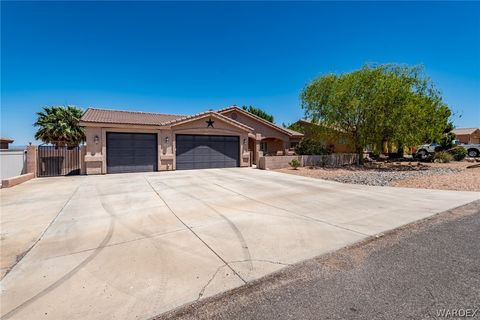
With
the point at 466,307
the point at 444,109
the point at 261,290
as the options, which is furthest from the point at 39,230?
the point at 444,109

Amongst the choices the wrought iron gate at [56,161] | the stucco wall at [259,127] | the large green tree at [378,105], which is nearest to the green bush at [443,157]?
the large green tree at [378,105]

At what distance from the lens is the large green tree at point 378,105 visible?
56.4 feet

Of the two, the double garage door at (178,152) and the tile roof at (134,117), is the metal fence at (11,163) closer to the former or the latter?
the tile roof at (134,117)

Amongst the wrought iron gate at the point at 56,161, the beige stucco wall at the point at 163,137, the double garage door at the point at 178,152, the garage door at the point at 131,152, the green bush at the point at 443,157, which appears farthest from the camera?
the green bush at the point at 443,157

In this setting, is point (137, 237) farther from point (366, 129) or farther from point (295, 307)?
point (366, 129)

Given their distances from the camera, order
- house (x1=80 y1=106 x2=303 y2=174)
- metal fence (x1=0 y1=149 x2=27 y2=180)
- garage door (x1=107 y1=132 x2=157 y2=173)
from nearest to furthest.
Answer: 1. metal fence (x1=0 y1=149 x2=27 y2=180)
2. house (x1=80 y1=106 x2=303 y2=174)
3. garage door (x1=107 y1=132 x2=157 y2=173)

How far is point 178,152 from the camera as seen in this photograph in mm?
17438

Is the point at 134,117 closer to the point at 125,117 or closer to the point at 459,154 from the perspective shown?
the point at 125,117

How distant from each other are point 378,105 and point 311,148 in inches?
238

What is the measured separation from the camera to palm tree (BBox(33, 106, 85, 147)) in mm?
24094

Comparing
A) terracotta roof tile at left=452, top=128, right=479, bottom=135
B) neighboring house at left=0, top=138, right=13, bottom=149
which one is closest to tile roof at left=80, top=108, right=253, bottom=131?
neighboring house at left=0, top=138, right=13, bottom=149

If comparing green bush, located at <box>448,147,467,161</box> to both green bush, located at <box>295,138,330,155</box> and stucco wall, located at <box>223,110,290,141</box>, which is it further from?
stucco wall, located at <box>223,110,290,141</box>

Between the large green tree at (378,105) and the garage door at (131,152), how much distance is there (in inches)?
539

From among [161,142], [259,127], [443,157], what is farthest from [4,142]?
[443,157]
